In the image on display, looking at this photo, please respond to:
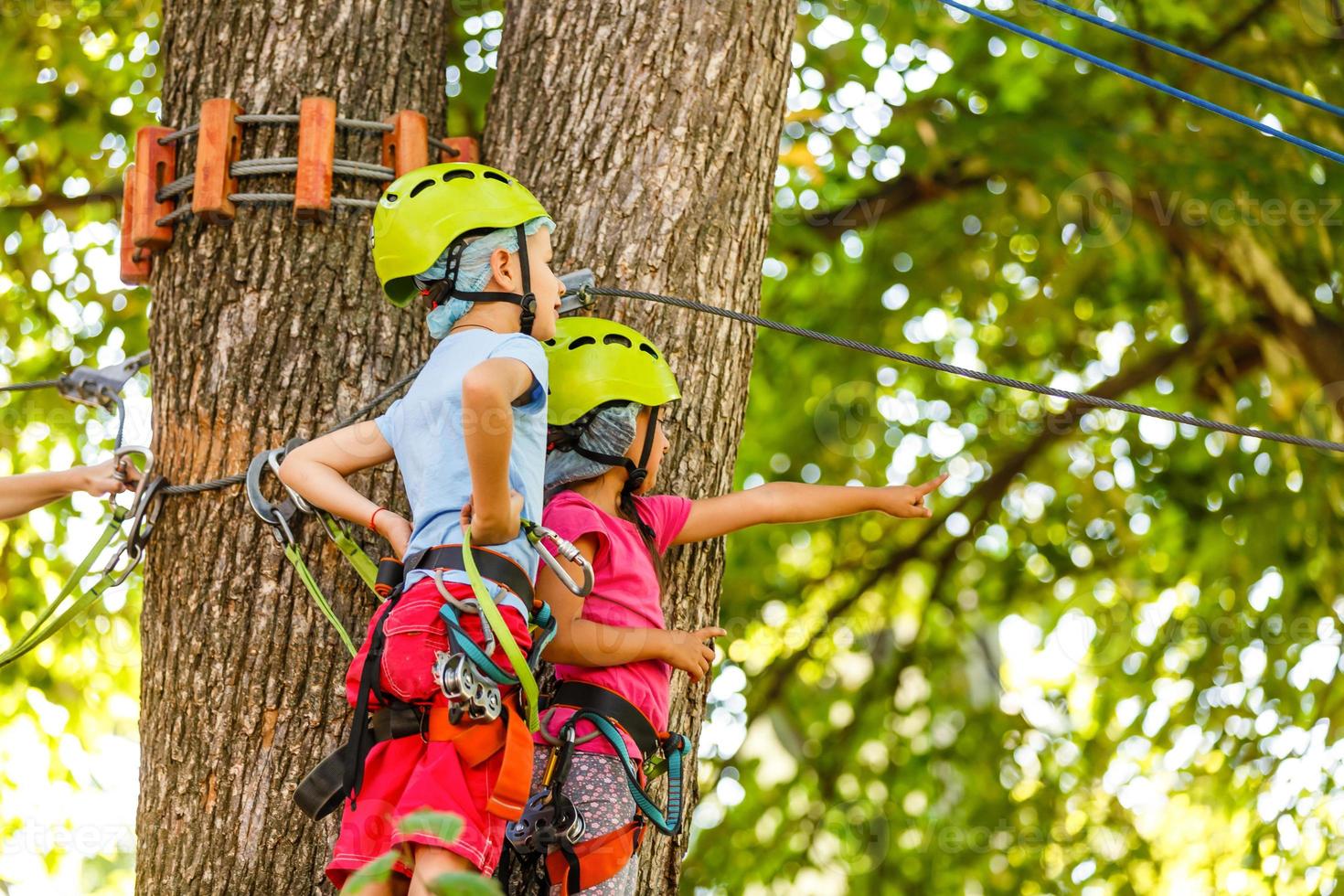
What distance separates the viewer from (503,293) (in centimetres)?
274

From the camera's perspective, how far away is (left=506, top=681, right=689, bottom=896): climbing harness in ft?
8.91

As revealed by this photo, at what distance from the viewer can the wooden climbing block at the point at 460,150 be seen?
356 centimetres

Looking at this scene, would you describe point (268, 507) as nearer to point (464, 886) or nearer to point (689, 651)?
point (689, 651)

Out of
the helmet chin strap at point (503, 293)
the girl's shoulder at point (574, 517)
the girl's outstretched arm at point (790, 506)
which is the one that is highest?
the helmet chin strap at point (503, 293)

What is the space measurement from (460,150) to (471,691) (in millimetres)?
1610

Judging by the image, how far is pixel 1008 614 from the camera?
8.40 m

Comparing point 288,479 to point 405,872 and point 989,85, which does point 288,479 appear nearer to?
point 405,872

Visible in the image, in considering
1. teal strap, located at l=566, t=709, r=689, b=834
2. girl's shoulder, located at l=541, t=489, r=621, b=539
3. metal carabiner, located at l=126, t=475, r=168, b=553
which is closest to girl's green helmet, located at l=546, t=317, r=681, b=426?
girl's shoulder, located at l=541, t=489, r=621, b=539

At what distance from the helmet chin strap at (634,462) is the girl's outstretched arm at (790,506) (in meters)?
0.17

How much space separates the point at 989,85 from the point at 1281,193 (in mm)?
1606
